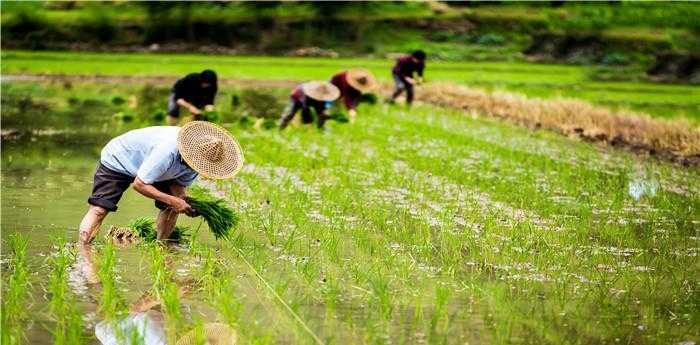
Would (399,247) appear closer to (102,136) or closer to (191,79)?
(191,79)

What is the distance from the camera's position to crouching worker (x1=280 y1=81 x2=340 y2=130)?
12.9 metres

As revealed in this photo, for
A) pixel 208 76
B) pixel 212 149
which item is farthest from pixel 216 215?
pixel 208 76

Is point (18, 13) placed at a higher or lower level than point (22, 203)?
lower

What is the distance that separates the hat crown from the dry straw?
6762 mm

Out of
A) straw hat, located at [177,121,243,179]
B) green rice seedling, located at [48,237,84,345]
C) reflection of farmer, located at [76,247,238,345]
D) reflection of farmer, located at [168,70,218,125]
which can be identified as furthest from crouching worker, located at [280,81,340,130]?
reflection of farmer, located at [76,247,238,345]

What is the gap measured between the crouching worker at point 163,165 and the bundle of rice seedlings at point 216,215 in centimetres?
8

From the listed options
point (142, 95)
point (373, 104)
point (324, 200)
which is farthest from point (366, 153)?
point (142, 95)

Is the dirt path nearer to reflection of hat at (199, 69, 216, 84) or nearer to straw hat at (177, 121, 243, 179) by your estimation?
reflection of hat at (199, 69, 216, 84)

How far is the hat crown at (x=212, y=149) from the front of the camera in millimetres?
5977

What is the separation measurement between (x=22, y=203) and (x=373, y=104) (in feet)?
35.3

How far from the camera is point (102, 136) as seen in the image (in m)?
13.1

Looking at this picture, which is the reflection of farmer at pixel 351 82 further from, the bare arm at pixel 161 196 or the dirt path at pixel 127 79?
the dirt path at pixel 127 79

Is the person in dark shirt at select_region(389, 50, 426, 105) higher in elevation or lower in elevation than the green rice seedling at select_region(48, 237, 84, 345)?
lower

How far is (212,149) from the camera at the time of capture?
600 cm
